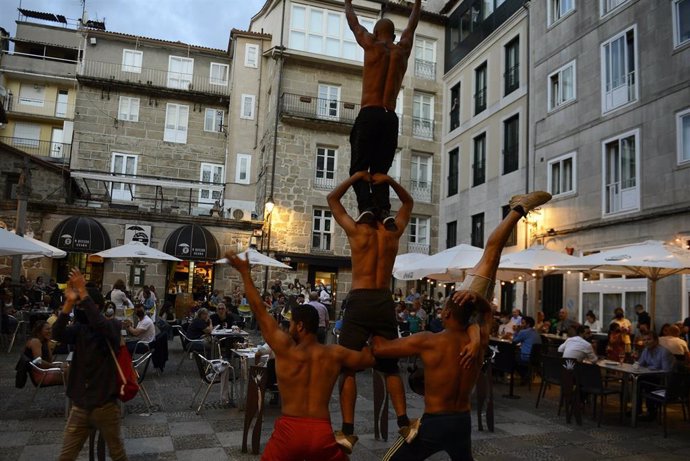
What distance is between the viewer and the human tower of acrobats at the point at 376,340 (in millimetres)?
3291

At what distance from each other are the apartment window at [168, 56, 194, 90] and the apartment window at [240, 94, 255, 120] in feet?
11.7

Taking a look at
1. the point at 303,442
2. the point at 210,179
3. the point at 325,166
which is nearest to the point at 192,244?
the point at 325,166

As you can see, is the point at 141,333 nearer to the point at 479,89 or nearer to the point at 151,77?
the point at 479,89

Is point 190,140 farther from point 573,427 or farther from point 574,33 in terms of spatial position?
point 573,427

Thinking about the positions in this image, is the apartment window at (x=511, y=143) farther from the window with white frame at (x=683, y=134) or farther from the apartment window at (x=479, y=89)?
Answer: the window with white frame at (x=683, y=134)

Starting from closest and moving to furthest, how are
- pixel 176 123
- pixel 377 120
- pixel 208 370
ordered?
1. pixel 377 120
2. pixel 208 370
3. pixel 176 123

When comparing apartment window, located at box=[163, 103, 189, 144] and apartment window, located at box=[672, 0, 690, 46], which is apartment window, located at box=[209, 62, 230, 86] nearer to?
apartment window, located at box=[163, 103, 189, 144]

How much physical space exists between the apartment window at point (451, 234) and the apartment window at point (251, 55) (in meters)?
13.1

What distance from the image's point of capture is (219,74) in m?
30.2

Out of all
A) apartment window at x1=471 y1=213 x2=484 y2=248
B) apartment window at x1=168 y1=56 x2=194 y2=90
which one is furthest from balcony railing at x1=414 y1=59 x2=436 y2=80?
apartment window at x1=168 y1=56 x2=194 y2=90

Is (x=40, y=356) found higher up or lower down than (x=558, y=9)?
lower down

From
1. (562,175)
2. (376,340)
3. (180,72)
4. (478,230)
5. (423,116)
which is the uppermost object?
(180,72)

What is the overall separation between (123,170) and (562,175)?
2175 cm

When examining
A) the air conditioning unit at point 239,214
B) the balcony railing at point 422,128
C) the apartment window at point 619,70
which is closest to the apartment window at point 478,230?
the balcony railing at point 422,128
